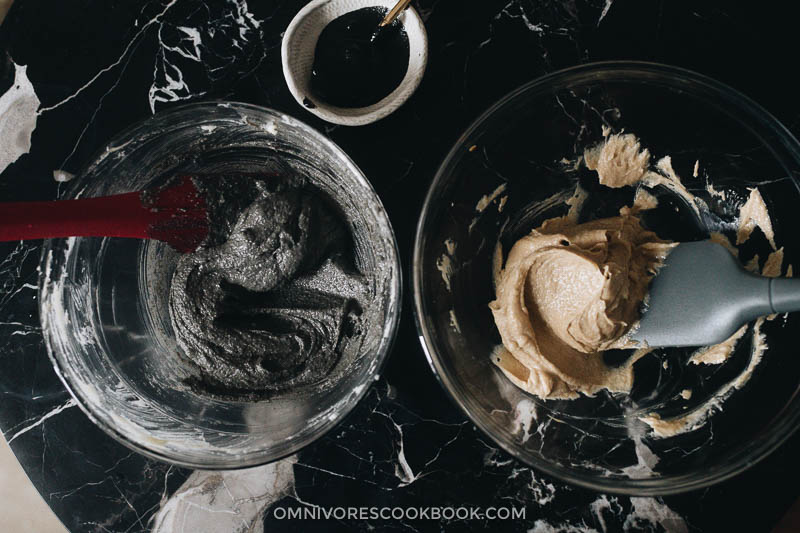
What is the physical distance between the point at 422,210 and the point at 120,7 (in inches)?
49.5

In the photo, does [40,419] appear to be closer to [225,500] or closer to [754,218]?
[225,500]

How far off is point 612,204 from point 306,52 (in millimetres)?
1080

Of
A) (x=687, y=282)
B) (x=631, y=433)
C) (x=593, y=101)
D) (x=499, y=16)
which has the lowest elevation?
(x=631, y=433)

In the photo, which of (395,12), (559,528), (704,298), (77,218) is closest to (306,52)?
(395,12)

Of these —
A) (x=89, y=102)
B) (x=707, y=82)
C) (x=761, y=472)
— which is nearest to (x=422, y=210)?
(x=707, y=82)

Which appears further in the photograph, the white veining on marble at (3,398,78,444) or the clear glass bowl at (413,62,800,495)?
the white veining on marble at (3,398,78,444)

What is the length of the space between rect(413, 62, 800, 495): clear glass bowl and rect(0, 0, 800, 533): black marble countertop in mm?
203

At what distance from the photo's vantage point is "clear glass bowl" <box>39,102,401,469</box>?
1.64 metres

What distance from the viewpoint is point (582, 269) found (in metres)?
1.64

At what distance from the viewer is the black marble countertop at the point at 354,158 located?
189 cm

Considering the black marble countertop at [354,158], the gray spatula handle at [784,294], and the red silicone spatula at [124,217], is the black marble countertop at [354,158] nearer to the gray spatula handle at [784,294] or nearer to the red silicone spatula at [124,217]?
the red silicone spatula at [124,217]

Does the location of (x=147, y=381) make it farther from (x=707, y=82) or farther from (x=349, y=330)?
(x=707, y=82)

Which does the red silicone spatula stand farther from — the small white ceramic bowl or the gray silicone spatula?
the gray silicone spatula

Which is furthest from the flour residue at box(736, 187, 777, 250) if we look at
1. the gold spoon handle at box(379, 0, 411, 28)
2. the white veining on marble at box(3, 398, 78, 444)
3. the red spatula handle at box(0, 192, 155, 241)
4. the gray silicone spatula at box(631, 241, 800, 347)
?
the white veining on marble at box(3, 398, 78, 444)
